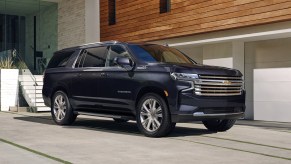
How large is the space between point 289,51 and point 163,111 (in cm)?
759

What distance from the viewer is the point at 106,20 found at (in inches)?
836

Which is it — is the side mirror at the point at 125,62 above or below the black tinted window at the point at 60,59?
below

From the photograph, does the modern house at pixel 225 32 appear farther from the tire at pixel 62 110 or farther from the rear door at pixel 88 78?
the tire at pixel 62 110

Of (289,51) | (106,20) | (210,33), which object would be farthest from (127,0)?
(289,51)

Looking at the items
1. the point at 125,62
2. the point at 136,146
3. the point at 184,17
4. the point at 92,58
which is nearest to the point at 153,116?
the point at 125,62

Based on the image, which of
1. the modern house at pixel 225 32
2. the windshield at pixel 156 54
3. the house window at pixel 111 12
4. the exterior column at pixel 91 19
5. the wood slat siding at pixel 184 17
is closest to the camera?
the windshield at pixel 156 54

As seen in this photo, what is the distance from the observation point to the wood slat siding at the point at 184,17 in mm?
13156

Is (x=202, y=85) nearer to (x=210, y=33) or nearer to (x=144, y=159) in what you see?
(x=144, y=159)

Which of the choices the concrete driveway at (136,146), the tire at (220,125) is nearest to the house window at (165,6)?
the tire at (220,125)

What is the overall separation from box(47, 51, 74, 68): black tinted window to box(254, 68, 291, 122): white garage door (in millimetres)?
6758

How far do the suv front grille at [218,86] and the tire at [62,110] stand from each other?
3.74 m

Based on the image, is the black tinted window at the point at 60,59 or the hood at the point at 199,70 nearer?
the hood at the point at 199,70

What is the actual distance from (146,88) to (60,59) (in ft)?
11.7

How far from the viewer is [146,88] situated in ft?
28.3
